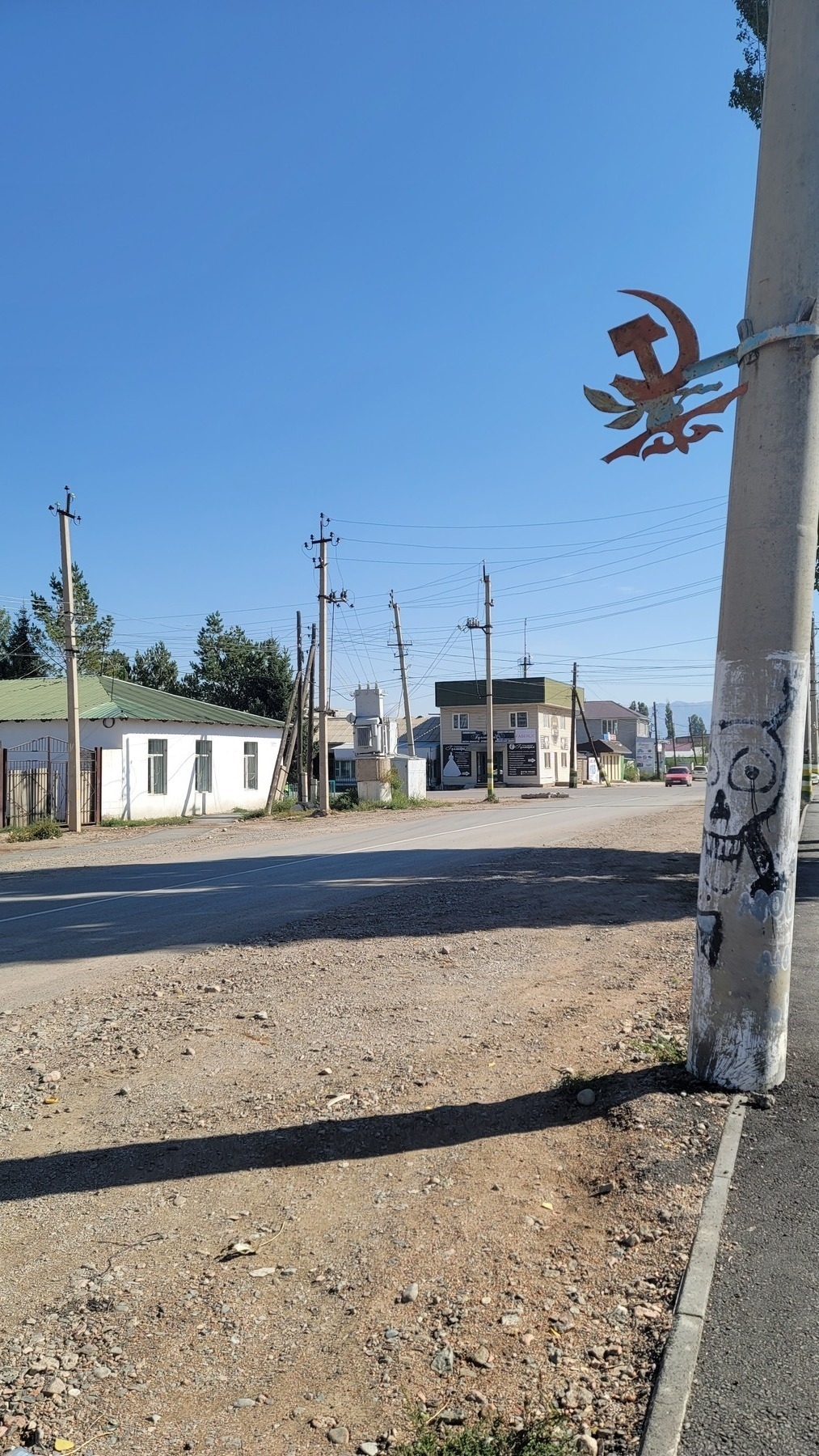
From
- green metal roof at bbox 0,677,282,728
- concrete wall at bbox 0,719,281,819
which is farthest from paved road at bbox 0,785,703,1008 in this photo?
green metal roof at bbox 0,677,282,728

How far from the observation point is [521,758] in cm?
7000

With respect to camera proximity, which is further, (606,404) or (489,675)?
(489,675)

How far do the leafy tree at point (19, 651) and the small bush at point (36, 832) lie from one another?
96.3 ft

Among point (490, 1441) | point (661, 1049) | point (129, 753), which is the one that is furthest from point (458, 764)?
point (490, 1441)

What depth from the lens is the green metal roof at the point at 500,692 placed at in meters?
70.1

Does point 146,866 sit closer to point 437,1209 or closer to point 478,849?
point 478,849

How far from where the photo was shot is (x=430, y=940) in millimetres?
9367

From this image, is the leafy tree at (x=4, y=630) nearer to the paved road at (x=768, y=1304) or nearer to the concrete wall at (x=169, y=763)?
the concrete wall at (x=169, y=763)

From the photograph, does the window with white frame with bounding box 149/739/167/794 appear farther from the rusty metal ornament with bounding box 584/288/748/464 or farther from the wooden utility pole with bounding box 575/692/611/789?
the wooden utility pole with bounding box 575/692/611/789

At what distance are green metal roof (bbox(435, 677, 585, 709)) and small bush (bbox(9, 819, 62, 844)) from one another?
45708mm

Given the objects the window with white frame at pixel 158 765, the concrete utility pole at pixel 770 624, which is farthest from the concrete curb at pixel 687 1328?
the window with white frame at pixel 158 765

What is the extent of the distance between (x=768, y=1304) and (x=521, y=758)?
67244 mm

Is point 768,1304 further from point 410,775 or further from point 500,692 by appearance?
point 500,692

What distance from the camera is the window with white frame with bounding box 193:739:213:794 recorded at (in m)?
36.1
